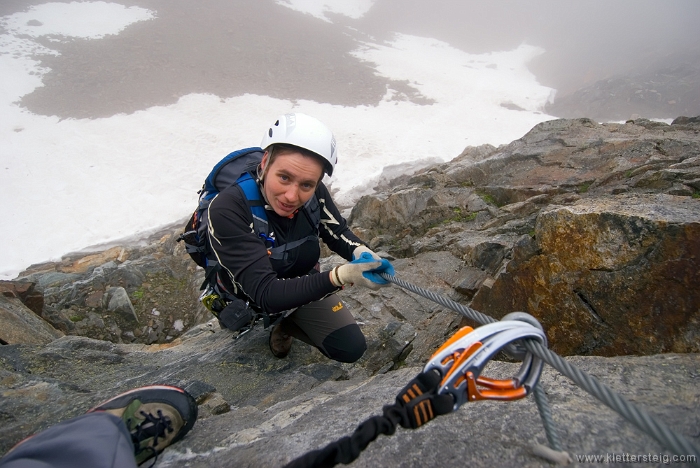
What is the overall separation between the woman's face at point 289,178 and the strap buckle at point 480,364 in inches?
89.5

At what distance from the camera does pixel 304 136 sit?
351 cm

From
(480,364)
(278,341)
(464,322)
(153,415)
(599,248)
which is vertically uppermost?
(599,248)

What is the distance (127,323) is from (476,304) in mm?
7553

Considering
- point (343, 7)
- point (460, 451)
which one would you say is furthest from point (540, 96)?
point (460, 451)

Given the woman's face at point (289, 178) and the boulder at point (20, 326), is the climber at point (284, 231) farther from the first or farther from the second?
the boulder at point (20, 326)

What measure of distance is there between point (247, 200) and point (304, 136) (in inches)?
32.5

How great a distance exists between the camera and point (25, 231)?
15.5 metres

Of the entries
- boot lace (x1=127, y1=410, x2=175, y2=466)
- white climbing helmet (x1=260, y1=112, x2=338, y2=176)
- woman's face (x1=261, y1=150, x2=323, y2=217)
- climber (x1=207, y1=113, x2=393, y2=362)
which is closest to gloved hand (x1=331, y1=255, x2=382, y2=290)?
climber (x1=207, y1=113, x2=393, y2=362)

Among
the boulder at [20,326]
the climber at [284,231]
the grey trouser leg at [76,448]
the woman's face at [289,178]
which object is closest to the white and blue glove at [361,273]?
the climber at [284,231]

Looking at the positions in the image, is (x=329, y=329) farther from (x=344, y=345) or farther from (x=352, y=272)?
(x=352, y=272)

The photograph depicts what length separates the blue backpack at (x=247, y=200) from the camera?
3.63 m

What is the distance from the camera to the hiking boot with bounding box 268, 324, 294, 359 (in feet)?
15.8

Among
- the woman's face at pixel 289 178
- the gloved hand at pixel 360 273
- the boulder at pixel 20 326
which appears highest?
the woman's face at pixel 289 178

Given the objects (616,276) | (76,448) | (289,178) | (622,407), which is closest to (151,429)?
(76,448)
